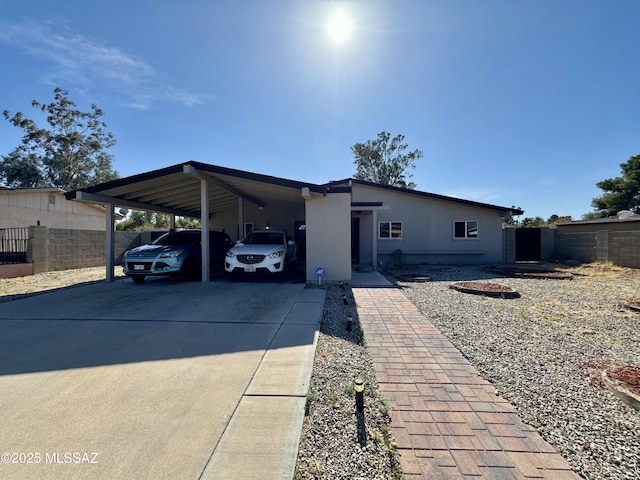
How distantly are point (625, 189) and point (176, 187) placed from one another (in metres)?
38.6

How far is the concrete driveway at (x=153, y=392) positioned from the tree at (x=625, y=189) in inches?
1455

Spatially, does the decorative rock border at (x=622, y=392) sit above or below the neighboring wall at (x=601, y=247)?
below

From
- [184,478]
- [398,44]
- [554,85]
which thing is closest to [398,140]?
[554,85]

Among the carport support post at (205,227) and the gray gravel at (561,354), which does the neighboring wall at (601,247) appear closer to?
the gray gravel at (561,354)

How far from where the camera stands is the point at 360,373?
3180 mm

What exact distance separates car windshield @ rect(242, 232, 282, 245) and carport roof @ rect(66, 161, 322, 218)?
1504 millimetres

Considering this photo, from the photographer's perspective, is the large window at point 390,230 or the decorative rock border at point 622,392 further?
the large window at point 390,230

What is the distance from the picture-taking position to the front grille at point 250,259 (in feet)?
28.1

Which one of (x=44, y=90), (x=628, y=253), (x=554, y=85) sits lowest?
(x=628, y=253)

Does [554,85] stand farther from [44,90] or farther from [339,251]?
[44,90]

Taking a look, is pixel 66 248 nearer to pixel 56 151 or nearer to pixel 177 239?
pixel 177 239

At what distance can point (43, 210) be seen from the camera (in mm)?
16578

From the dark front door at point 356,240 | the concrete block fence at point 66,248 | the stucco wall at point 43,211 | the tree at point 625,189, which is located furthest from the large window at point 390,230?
the tree at point 625,189

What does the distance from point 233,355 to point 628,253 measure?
16617 millimetres
